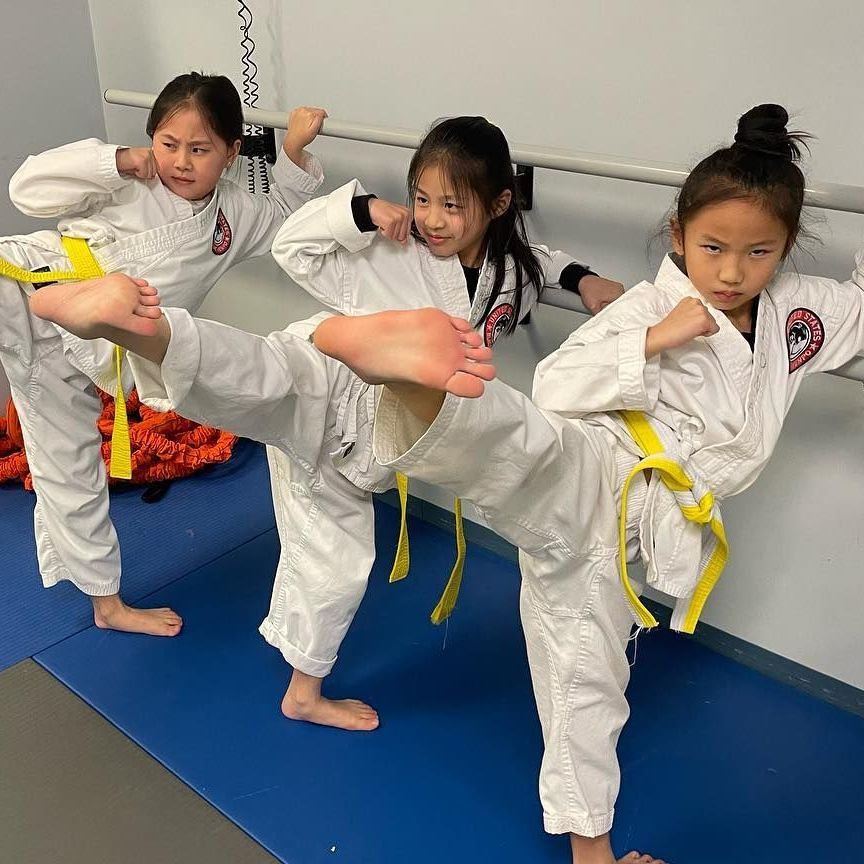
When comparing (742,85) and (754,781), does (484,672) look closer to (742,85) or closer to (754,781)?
(754,781)

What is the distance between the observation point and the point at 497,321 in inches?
64.1

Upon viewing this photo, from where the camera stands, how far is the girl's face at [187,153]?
175 centimetres

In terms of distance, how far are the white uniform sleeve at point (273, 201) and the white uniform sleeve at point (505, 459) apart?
967 mm

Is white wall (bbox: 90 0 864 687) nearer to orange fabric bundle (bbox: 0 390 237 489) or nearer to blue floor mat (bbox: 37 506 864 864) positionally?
blue floor mat (bbox: 37 506 864 864)

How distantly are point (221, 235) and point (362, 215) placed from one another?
20.4 inches

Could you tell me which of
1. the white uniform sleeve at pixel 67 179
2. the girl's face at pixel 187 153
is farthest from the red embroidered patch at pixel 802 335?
the white uniform sleeve at pixel 67 179

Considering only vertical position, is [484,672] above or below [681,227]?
below

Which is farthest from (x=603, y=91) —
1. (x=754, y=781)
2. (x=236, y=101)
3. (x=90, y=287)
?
(x=754, y=781)

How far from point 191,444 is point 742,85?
5.75 feet

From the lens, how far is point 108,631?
197cm

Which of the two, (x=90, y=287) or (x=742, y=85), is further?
(x=742, y=85)

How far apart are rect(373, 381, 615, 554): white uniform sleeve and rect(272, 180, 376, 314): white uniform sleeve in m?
0.50

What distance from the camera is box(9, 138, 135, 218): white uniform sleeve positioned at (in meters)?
1.70

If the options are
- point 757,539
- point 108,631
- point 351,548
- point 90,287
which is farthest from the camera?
point 108,631
